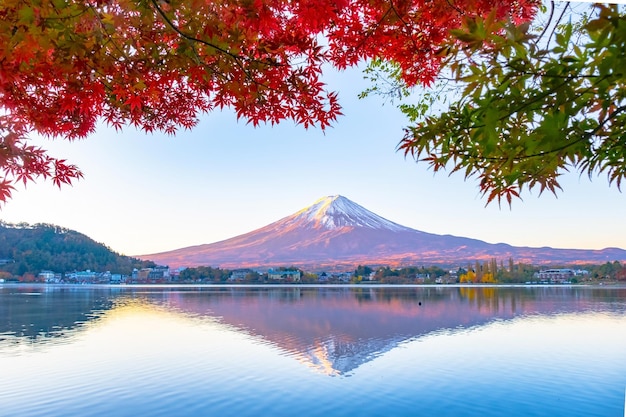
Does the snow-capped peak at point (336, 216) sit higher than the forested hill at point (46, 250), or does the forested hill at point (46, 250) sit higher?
the snow-capped peak at point (336, 216)

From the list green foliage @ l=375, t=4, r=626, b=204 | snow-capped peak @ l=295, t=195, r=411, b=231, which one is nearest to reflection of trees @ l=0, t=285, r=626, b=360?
snow-capped peak @ l=295, t=195, r=411, b=231

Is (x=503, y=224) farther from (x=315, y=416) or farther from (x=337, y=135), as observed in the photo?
(x=315, y=416)

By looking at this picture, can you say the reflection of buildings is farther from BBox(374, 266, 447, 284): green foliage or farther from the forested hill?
the forested hill

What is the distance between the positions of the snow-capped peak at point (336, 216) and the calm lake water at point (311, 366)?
508 centimetres

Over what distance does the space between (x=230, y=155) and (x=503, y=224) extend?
4.63 metres

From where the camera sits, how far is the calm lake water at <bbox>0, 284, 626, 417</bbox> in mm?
4973

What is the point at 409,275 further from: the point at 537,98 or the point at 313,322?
the point at 537,98

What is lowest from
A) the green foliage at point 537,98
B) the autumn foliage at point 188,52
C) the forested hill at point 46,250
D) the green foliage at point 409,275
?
the green foliage at point 409,275

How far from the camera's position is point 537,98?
3.80 feet

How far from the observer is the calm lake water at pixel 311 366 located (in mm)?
4973

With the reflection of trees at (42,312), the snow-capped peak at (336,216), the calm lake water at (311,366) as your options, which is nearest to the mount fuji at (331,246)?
the snow-capped peak at (336,216)

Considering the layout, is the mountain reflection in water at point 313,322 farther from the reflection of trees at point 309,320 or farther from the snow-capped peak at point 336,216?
the snow-capped peak at point 336,216

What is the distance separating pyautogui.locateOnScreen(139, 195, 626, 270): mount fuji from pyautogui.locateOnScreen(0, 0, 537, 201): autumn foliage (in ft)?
37.0

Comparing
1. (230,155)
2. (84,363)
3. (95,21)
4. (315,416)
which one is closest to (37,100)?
(95,21)
